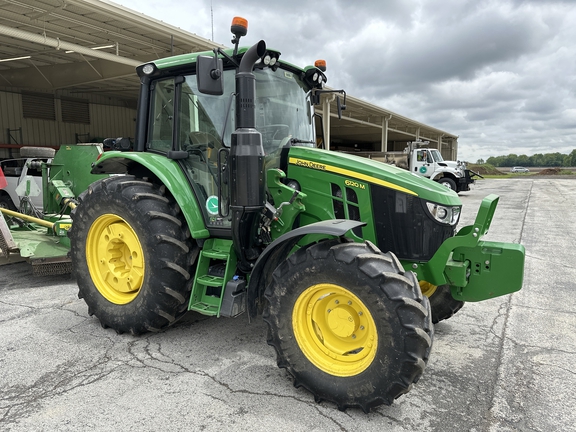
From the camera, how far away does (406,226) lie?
325 cm

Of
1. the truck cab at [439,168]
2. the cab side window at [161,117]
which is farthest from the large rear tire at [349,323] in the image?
the truck cab at [439,168]

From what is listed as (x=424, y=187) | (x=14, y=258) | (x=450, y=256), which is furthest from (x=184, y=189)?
(x=14, y=258)

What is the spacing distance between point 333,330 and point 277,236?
94 cm

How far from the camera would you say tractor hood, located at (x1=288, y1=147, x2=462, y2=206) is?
3.22 meters

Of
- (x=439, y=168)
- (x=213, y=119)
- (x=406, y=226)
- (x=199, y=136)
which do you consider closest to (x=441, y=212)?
(x=406, y=226)

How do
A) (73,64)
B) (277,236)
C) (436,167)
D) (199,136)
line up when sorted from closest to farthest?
(277,236), (199,136), (73,64), (436,167)

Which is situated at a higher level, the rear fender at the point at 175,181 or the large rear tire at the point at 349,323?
the rear fender at the point at 175,181

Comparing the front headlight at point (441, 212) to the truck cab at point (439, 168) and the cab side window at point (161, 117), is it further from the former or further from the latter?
the truck cab at point (439, 168)

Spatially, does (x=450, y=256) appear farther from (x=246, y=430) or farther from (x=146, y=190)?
(x=146, y=190)

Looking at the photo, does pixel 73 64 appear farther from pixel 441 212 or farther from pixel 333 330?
pixel 333 330

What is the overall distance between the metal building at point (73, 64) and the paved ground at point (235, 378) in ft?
21.9

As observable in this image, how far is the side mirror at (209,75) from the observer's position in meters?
2.95

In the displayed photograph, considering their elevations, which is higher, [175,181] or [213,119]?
[213,119]

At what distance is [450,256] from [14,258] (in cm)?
565
